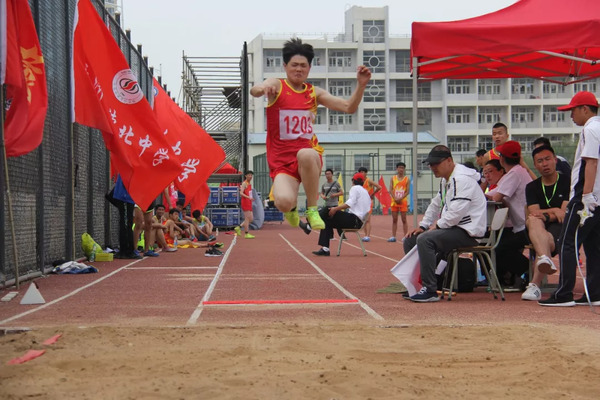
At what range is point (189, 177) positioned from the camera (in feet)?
51.7

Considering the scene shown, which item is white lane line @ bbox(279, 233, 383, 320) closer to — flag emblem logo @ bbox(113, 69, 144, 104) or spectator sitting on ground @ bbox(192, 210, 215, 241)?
flag emblem logo @ bbox(113, 69, 144, 104)

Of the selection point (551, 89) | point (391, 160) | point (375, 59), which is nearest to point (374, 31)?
point (375, 59)

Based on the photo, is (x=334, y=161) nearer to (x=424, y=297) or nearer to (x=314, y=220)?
(x=424, y=297)

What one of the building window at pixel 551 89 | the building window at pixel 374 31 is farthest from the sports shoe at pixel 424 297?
the building window at pixel 551 89

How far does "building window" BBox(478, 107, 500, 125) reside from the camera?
2596 inches

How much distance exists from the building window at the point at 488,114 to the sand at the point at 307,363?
204 ft

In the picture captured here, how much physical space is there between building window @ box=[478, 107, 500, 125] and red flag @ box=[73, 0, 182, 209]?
5737 cm

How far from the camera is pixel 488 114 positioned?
217ft

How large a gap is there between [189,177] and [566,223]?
390 inches

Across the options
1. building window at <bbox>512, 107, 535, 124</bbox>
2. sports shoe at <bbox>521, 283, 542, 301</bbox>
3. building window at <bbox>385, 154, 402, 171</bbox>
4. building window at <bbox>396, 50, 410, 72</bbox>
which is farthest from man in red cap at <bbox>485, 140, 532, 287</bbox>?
building window at <bbox>396, 50, 410, 72</bbox>

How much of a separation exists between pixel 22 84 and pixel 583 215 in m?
5.45

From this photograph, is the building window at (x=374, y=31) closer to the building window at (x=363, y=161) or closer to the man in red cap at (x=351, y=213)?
the building window at (x=363, y=161)

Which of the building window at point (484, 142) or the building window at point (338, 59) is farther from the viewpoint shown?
the building window at point (338, 59)

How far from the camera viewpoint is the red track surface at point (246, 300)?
20.6ft
